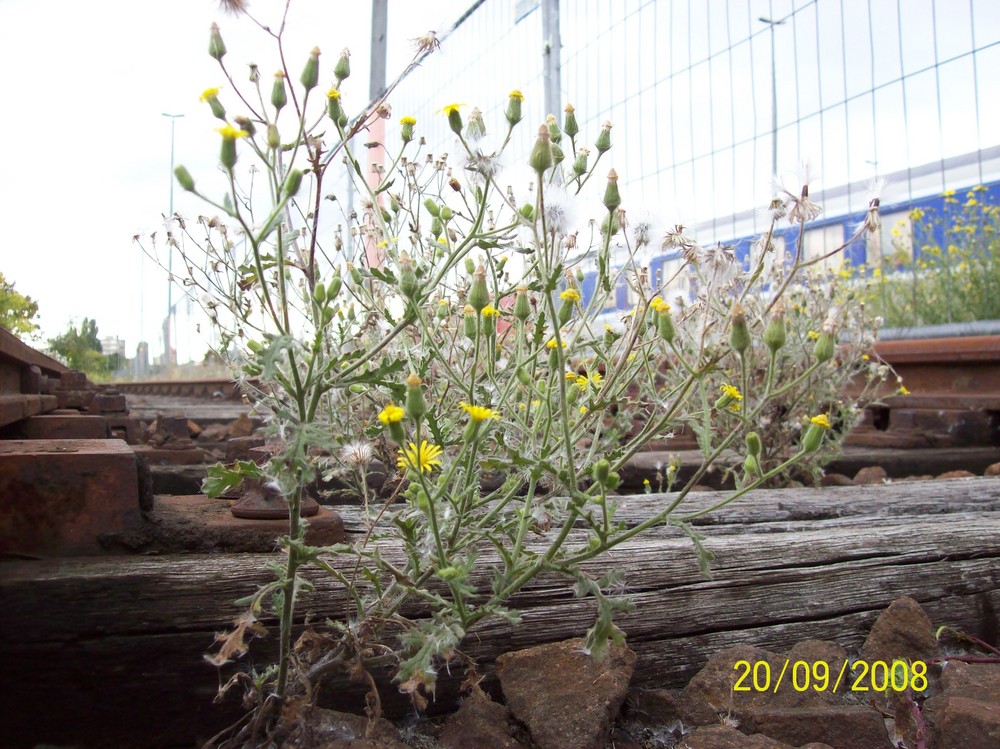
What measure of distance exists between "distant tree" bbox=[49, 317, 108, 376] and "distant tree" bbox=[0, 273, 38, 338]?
14.8 feet

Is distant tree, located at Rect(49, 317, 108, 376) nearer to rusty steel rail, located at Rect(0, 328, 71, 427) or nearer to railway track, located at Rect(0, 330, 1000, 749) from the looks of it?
rusty steel rail, located at Rect(0, 328, 71, 427)

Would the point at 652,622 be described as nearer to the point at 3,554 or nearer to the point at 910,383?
the point at 3,554

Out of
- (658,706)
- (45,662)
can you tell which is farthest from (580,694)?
(45,662)

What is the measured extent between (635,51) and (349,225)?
18.8 feet

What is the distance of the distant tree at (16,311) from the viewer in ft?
16.2

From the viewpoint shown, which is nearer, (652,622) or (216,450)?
(652,622)

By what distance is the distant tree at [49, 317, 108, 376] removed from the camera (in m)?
11.4

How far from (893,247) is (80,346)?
10.2 meters

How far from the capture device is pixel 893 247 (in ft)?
28.4

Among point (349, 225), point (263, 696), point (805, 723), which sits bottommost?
point (805, 723)

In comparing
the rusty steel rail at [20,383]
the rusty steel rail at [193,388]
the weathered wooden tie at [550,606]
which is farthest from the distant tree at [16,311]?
the weathered wooden tie at [550,606]

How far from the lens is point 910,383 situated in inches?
213

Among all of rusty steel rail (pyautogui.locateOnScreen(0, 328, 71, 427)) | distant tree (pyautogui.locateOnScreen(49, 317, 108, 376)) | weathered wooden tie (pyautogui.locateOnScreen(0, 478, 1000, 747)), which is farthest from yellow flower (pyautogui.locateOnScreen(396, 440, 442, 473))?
distant tree (pyautogui.locateOnScreen(49, 317, 108, 376))

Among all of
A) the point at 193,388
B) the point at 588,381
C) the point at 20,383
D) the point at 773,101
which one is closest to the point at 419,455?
the point at 588,381
